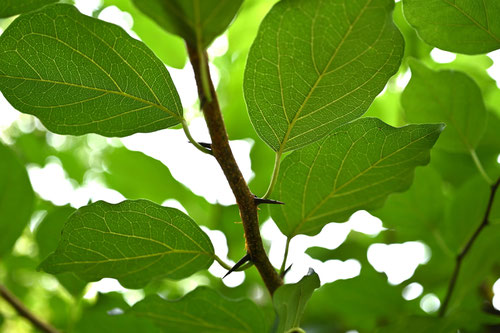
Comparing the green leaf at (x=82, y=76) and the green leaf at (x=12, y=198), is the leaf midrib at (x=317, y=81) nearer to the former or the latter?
the green leaf at (x=82, y=76)

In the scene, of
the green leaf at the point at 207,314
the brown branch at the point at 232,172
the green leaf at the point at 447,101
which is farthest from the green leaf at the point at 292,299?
the green leaf at the point at 447,101

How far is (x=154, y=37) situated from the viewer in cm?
109

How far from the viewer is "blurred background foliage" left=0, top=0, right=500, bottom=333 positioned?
40.1 inches

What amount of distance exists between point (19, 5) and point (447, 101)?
71cm

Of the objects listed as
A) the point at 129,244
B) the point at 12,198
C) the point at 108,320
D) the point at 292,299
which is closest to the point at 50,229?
the point at 12,198

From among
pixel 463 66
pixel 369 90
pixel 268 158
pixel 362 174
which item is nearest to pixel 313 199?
pixel 362 174

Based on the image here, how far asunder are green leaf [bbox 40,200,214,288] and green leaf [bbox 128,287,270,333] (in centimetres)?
6

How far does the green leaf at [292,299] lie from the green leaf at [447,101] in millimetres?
425

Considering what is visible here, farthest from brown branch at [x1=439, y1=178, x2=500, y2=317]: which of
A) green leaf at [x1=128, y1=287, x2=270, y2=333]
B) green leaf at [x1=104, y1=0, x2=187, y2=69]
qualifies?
green leaf at [x1=104, y1=0, x2=187, y2=69]

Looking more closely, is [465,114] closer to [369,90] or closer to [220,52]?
[369,90]

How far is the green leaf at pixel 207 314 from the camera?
0.76 metres

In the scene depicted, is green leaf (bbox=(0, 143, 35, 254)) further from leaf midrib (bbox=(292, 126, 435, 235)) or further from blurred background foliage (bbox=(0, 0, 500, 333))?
leaf midrib (bbox=(292, 126, 435, 235))

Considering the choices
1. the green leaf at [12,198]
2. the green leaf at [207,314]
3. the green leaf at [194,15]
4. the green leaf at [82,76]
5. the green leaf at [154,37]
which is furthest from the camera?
the green leaf at [154,37]

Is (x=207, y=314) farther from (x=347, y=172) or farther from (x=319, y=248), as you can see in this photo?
(x=319, y=248)
